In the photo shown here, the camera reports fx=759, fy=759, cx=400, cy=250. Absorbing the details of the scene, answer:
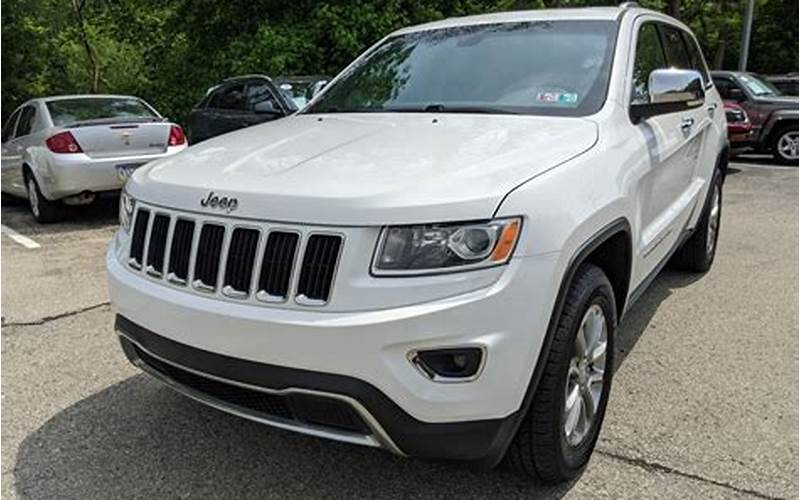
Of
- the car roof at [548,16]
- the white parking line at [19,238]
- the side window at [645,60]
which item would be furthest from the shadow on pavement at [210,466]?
the white parking line at [19,238]

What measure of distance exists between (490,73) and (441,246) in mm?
1631

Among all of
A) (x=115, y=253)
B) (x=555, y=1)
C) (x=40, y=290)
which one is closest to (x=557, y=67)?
(x=115, y=253)

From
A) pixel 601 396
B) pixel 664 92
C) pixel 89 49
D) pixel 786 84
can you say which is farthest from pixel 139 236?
pixel 89 49

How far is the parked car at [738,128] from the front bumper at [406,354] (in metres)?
10.9

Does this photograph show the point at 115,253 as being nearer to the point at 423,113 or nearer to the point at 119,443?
the point at 119,443

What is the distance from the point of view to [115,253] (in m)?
3.08

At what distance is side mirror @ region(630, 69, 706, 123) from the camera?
3426 mm

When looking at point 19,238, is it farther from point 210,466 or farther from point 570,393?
point 570,393

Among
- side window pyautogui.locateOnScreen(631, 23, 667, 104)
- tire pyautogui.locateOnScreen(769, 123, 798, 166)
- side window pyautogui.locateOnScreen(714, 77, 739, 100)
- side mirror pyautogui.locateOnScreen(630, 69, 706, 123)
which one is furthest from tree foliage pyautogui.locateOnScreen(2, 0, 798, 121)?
side mirror pyautogui.locateOnScreen(630, 69, 706, 123)

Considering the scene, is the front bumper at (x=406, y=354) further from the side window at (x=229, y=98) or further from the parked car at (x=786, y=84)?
the parked car at (x=786, y=84)

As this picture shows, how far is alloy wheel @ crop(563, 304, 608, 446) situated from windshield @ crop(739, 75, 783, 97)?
11944 mm

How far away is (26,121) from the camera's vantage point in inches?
371

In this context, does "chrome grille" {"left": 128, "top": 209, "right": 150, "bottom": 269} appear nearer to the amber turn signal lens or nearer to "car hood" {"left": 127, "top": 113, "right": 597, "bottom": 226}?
"car hood" {"left": 127, "top": 113, "right": 597, "bottom": 226}

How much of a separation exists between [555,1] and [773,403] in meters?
14.1
